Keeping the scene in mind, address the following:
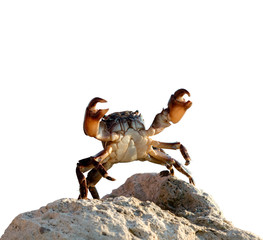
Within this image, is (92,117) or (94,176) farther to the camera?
(94,176)

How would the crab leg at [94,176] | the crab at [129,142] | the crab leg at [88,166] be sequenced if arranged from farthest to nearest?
1. the crab leg at [94,176]
2. the crab at [129,142]
3. the crab leg at [88,166]

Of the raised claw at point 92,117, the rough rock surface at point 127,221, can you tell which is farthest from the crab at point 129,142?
the rough rock surface at point 127,221

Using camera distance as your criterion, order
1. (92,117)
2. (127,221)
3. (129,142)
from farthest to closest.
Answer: (129,142) < (92,117) < (127,221)

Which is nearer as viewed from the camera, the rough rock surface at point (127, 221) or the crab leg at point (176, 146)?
the rough rock surface at point (127, 221)

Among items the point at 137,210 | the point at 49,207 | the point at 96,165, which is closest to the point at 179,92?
the point at 96,165

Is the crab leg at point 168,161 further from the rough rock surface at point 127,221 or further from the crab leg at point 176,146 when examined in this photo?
the rough rock surface at point 127,221

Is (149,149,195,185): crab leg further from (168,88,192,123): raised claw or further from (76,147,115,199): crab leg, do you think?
(76,147,115,199): crab leg

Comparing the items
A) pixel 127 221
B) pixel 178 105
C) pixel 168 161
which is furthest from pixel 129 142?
pixel 127 221

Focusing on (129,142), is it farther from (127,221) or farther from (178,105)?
(127,221)
